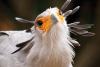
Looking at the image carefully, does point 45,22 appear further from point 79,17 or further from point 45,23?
point 79,17

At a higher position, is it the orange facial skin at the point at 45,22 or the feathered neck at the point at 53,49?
the orange facial skin at the point at 45,22

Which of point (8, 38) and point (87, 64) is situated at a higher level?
point (8, 38)

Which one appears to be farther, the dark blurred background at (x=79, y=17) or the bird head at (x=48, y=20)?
the dark blurred background at (x=79, y=17)

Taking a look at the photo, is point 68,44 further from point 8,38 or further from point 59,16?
point 8,38

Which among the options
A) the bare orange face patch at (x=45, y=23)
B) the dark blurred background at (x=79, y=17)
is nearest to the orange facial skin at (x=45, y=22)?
the bare orange face patch at (x=45, y=23)

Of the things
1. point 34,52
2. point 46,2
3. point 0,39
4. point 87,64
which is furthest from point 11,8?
point 34,52

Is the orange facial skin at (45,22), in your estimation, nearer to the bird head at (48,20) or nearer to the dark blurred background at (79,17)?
the bird head at (48,20)

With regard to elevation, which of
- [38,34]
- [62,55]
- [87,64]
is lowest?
[87,64]
